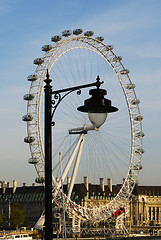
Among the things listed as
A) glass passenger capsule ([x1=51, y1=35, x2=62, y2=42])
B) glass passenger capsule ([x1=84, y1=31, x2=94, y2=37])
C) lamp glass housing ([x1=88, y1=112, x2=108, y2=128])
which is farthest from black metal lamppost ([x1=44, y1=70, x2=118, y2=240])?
glass passenger capsule ([x1=84, y1=31, x2=94, y2=37])

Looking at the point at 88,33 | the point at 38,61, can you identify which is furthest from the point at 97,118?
→ the point at 88,33

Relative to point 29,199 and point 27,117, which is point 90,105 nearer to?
point 27,117

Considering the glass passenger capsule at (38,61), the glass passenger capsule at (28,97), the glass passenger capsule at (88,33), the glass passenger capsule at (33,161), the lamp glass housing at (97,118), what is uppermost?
the glass passenger capsule at (88,33)

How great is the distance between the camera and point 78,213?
240ft

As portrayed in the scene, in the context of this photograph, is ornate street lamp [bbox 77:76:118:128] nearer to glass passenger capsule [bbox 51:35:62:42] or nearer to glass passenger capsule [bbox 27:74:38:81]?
glass passenger capsule [bbox 27:74:38:81]

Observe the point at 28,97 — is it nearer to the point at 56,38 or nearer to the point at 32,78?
the point at 32,78

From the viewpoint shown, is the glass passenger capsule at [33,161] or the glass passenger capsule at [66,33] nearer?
the glass passenger capsule at [66,33]

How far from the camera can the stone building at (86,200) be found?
127125mm

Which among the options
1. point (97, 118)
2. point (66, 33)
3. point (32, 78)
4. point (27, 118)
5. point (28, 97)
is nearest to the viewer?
point (97, 118)

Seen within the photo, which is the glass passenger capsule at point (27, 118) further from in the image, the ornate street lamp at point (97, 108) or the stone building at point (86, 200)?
the stone building at point (86, 200)

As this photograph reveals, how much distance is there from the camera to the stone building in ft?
417

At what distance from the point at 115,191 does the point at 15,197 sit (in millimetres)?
24998

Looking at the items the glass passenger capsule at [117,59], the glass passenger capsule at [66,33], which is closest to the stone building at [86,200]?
the glass passenger capsule at [117,59]

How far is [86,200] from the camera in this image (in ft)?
413
